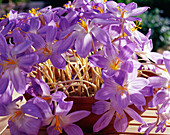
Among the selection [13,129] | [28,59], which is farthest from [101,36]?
[13,129]

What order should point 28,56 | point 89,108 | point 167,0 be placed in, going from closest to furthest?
point 28,56 < point 89,108 < point 167,0

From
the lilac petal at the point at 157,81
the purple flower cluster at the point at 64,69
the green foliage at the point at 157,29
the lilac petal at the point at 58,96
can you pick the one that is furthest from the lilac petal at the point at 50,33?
the green foliage at the point at 157,29

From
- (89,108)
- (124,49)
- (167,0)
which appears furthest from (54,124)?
(167,0)

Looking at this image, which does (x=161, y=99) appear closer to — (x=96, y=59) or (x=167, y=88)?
(x=167, y=88)

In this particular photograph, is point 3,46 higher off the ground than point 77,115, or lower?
higher

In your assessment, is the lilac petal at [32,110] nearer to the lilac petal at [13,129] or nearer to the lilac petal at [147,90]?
the lilac petal at [13,129]

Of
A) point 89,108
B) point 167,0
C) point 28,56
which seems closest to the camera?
point 28,56

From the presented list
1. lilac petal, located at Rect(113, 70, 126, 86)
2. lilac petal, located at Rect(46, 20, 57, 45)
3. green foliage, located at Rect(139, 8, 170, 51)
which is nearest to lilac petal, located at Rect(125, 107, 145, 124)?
lilac petal, located at Rect(113, 70, 126, 86)

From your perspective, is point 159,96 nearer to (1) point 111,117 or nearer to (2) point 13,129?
(1) point 111,117
